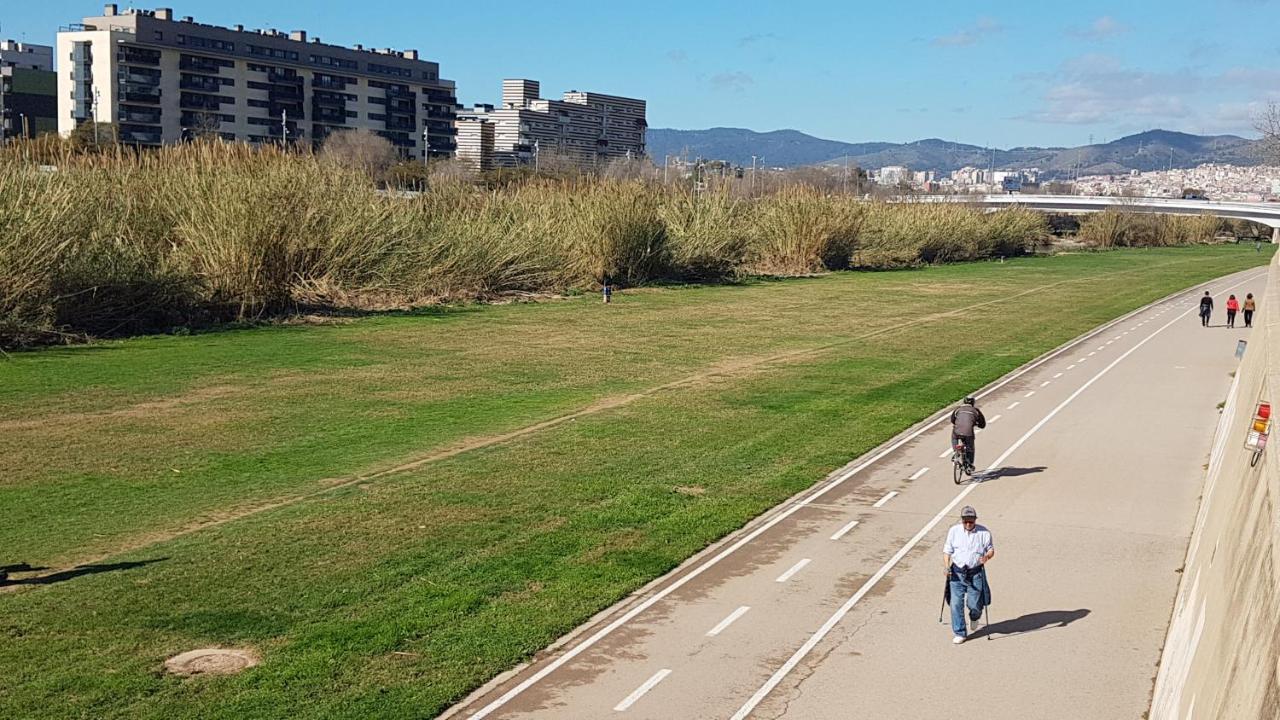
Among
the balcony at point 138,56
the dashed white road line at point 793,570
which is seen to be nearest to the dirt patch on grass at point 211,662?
the dashed white road line at point 793,570

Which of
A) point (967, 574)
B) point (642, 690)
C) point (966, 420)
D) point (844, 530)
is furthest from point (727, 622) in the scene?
point (966, 420)

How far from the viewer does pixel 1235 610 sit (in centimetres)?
841

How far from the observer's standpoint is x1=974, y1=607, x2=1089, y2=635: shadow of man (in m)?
14.8

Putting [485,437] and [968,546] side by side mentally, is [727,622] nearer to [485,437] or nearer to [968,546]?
[968,546]

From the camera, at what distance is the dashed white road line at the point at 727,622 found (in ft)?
47.0

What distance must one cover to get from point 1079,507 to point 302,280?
31165 millimetres

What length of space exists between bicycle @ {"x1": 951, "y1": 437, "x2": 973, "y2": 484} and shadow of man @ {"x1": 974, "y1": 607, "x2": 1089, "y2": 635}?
6840mm

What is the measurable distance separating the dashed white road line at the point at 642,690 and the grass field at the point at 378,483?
4.98ft

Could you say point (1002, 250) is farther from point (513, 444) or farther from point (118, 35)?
point (513, 444)

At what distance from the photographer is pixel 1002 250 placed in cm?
11194

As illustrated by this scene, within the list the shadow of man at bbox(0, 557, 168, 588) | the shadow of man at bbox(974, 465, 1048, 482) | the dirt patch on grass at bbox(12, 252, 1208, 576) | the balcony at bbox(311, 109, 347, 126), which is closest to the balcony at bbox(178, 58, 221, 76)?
the balcony at bbox(311, 109, 347, 126)

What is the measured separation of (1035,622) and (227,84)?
118 m

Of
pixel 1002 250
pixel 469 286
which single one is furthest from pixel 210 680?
pixel 1002 250

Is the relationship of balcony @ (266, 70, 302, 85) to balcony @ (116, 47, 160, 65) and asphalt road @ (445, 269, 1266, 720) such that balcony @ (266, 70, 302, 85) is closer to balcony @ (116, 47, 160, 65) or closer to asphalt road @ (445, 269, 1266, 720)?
balcony @ (116, 47, 160, 65)
